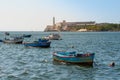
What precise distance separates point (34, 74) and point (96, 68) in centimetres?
902

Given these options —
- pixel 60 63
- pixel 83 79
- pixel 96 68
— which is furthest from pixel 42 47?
pixel 83 79

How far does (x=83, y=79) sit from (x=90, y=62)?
8690mm

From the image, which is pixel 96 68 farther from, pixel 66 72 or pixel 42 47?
pixel 42 47

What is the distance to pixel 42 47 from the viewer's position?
80375 mm

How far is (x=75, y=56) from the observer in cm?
4409

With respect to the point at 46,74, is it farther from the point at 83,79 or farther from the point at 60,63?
the point at 60,63

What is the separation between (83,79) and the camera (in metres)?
34.7

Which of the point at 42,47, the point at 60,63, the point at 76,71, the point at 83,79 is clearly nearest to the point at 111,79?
the point at 83,79

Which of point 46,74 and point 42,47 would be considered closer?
point 46,74

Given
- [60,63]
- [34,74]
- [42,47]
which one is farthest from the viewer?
[42,47]

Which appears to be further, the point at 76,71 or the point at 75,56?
the point at 75,56

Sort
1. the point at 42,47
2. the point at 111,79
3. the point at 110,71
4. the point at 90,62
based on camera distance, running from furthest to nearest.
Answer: the point at 42,47
the point at 90,62
the point at 110,71
the point at 111,79

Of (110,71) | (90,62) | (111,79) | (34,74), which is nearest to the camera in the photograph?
(111,79)

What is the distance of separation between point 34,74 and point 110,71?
9.33 metres
